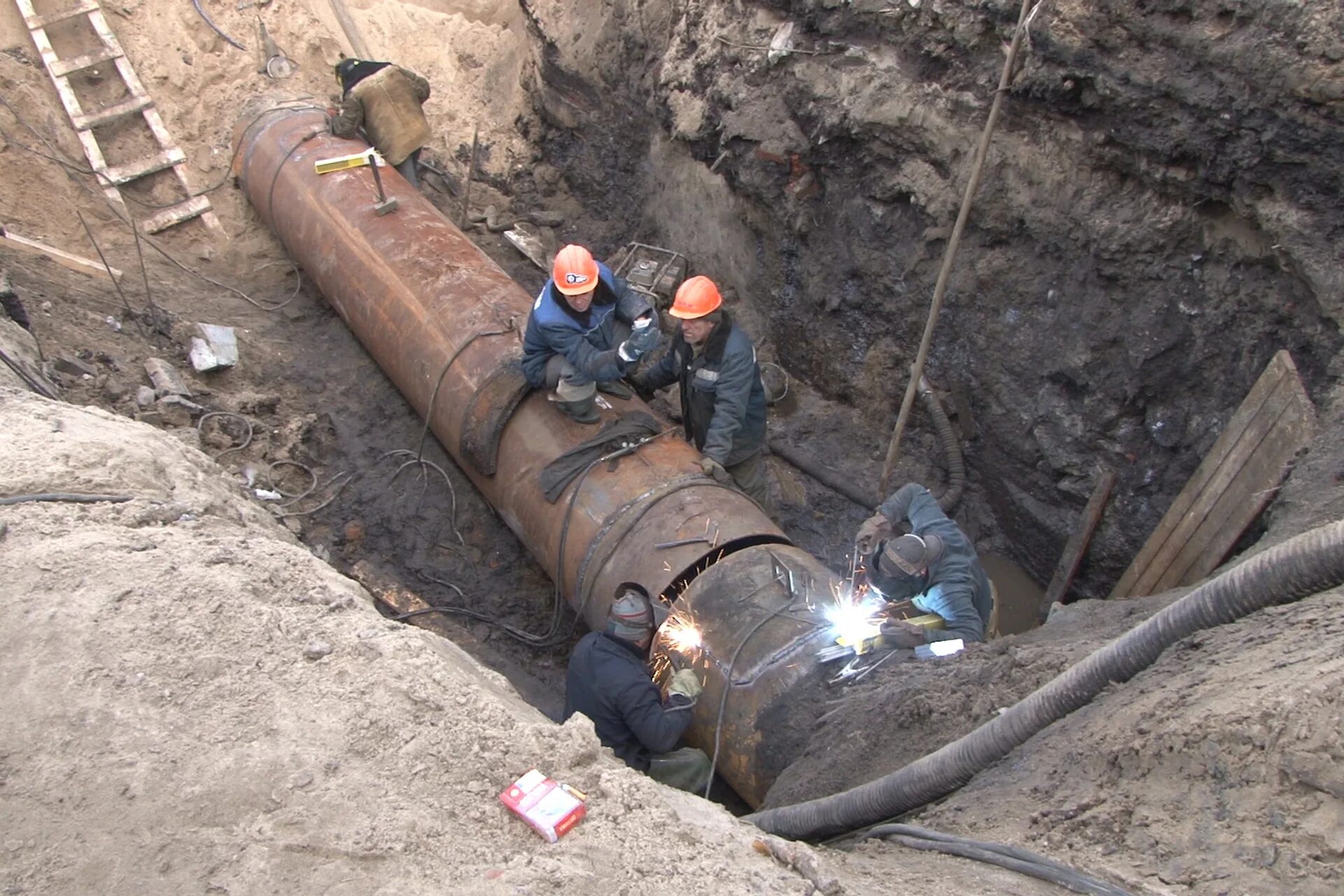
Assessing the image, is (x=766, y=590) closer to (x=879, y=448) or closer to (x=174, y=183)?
(x=879, y=448)

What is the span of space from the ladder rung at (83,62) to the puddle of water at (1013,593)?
25.8ft

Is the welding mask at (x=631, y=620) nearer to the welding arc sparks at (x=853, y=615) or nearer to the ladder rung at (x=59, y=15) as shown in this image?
the welding arc sparks at (x=853, y=615)

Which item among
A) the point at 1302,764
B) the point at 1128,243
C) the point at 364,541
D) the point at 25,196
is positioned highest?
the point at 1128,243

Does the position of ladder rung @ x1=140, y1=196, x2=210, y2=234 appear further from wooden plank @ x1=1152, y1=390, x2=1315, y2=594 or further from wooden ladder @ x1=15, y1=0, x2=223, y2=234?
wooden plank @ x1=1152, y1=390, x2=1315, y2=594

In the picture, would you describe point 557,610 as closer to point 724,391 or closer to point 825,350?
point 724,391

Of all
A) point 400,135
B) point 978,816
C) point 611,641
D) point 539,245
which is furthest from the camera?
point 539,245

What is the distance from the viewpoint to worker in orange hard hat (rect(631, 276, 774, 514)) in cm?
496

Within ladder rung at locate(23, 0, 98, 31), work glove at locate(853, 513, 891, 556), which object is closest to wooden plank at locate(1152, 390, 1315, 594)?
work glove at locate(853, 513, 891, 556)

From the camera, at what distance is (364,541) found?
5.71m

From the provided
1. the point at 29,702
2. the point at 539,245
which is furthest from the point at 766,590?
the point at 539,245

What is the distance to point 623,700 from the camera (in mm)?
3676

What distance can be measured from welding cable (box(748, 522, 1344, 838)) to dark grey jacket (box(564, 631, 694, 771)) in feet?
2.60

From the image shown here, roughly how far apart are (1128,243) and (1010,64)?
1.12m

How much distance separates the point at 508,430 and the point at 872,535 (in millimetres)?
2110
